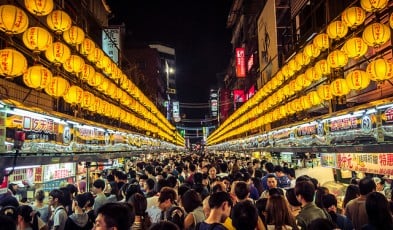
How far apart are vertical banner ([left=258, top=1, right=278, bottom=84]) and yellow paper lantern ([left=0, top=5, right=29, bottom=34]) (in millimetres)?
19448

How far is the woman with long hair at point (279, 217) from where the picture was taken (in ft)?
17.5

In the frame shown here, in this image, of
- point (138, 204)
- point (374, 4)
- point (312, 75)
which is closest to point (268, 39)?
point (312, 75)

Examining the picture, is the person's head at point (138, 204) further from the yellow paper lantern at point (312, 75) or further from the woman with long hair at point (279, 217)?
the yellow paper lantern at point (312, 75)

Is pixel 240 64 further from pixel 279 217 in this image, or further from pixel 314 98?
pixel 279 217

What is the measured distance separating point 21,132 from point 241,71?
42594mm

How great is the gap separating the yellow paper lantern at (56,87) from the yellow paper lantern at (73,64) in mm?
888

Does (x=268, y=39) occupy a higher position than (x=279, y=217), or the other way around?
(x=268, y=39)

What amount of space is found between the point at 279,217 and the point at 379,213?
4.16 ft

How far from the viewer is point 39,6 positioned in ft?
28.8

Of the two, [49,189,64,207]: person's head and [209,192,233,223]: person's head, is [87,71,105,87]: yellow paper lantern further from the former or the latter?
[209,192,233,223]: person's head

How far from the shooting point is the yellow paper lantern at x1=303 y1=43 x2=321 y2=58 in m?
12.6

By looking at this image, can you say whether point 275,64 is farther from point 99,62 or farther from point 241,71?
point 241,71

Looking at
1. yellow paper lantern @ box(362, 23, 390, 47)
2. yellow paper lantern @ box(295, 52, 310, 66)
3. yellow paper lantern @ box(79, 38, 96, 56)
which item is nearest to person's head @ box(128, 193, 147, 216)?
yellow paper lantern @ box(362, 23, 390, 47)

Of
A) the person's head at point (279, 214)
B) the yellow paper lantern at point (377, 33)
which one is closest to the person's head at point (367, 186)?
the person's head at point (279, 214)
